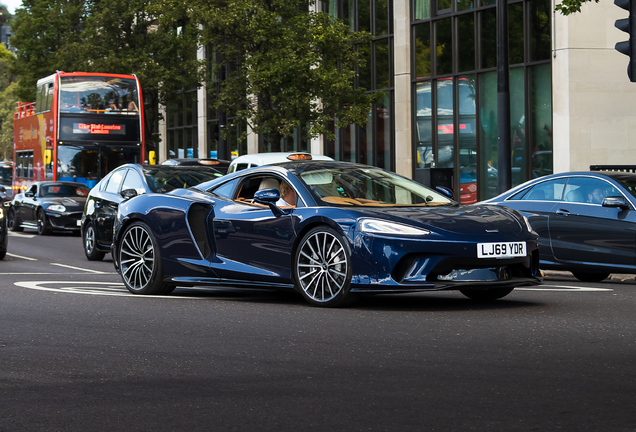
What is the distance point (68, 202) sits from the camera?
24344 millimetres

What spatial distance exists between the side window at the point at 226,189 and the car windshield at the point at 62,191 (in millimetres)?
16158

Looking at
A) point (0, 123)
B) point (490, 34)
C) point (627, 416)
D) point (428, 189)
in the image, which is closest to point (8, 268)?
point (428, 189)

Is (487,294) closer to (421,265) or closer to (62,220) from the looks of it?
(421,265)

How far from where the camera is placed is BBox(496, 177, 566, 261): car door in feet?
36.9

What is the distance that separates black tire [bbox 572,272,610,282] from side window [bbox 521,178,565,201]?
104 cm

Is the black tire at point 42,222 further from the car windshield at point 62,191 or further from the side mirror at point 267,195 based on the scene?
the side mirror at point 267,195

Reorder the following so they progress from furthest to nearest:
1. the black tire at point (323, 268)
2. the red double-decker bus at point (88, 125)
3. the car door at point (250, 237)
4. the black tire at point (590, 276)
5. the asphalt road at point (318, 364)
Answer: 1. the red double-decker bus at point (88, 125)
2. the black tire at point (590, 276)
3. the car door at point (250, 237)
4. the black tire at point (323, 268)
5. the asphalt road at point (318, 364)

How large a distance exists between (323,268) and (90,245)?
348 inches

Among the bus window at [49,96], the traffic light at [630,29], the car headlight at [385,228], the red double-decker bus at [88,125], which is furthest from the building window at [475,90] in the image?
the car headlight at [385,228]

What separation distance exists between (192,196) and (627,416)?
5902mm

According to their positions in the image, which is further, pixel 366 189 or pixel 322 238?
pixel 366 189

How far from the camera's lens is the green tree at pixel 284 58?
81.5 feet

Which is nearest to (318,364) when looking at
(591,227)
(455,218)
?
(455,218)

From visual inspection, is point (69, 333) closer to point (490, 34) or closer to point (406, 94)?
point (490, 34)
